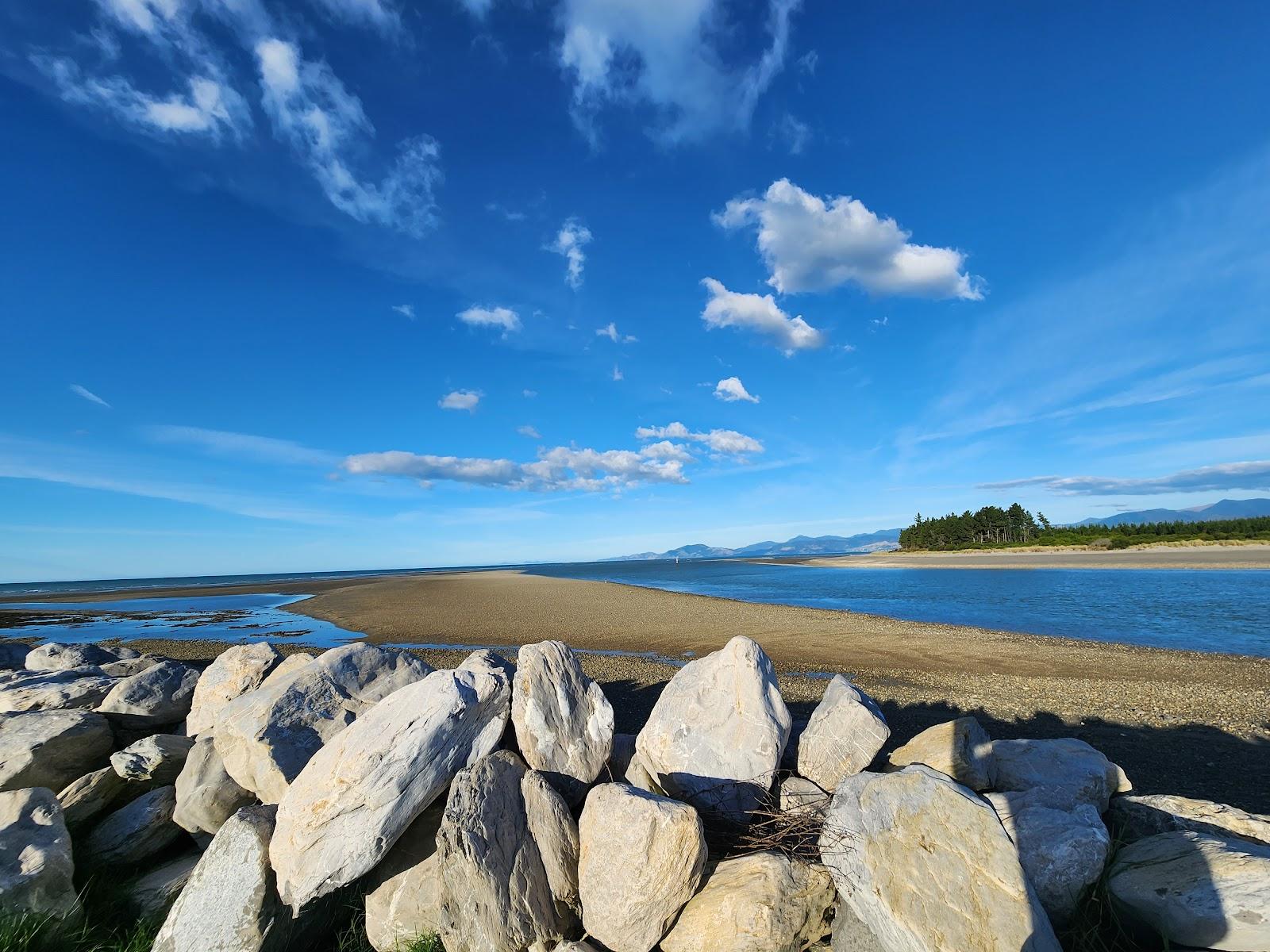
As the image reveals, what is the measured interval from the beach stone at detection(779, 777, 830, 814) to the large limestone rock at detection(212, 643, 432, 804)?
4033 millimetres

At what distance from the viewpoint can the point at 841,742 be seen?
5086 millimetres

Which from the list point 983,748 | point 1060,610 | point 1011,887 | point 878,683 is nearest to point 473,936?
point 1011,887

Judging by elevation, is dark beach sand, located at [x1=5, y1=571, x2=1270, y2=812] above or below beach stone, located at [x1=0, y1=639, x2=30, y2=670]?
below

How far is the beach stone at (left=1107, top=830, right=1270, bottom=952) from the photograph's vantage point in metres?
3.11

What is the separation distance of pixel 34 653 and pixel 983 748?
53.7 feet

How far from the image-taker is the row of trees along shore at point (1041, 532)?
A: 77375mm

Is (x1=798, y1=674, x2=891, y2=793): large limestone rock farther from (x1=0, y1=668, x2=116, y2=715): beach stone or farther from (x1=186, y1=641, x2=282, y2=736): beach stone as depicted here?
(x1=0, y1=668, x2=116, y2=715): beach stone

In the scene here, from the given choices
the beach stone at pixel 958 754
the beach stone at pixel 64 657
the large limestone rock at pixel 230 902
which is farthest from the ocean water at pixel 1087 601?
the beach stone at pixel 64 657

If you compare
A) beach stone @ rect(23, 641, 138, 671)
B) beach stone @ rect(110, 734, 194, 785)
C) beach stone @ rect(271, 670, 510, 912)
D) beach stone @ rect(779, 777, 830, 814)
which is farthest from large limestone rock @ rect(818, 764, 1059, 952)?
beach stone @ rect(23, 641, 138, 671)

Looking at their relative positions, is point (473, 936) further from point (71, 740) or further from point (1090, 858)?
point (71, 740)

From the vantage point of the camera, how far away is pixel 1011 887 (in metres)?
3.19

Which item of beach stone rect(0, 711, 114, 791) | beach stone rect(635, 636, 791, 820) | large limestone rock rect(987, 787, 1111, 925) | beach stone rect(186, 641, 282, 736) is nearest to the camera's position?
large limestone rock rect(987, 787, 1111, 925)

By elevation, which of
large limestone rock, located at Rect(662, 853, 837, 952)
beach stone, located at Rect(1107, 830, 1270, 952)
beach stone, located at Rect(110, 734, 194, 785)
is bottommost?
large limestone rock, located at Rect(662, 853, 837, 952)

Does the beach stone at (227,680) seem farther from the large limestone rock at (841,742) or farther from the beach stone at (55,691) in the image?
the large limestone rock at (841,742)
